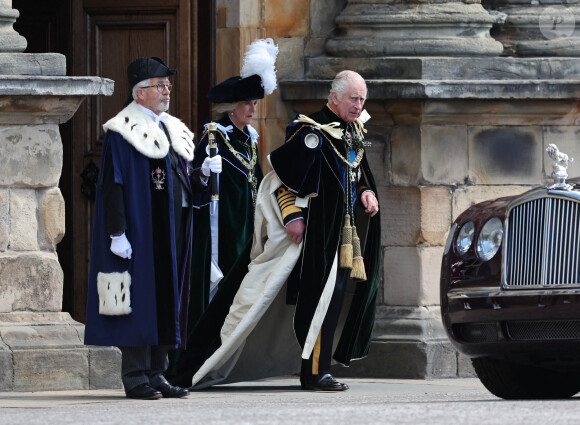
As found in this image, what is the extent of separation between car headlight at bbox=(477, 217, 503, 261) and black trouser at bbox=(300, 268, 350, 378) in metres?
1.49

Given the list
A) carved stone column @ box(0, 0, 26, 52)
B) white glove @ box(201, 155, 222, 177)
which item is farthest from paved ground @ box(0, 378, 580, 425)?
carved stone column @ box(0, 0, 26, 52)

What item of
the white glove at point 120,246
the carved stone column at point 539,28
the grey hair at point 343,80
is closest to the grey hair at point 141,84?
the white glove at point 120,246

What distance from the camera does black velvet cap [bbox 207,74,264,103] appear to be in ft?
37.8

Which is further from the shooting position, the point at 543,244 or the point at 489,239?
the point at 489,239

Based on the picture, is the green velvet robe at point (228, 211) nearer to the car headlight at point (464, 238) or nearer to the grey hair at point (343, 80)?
the grey hair at point (343, 80)

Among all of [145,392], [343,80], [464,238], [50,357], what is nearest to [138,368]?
[145,392]

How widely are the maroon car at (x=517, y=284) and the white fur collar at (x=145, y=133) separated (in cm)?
161

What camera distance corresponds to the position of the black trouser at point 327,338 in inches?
419

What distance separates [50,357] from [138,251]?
1.14 metres

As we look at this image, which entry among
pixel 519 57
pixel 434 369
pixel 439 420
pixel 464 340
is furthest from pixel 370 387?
pixel 439 420

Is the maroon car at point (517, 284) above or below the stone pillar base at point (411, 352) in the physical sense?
above

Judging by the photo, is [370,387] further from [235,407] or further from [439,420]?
[439,420]

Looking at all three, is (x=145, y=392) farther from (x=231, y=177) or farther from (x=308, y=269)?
(x=231, y=177)

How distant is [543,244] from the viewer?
Result: 9219 millimetres
